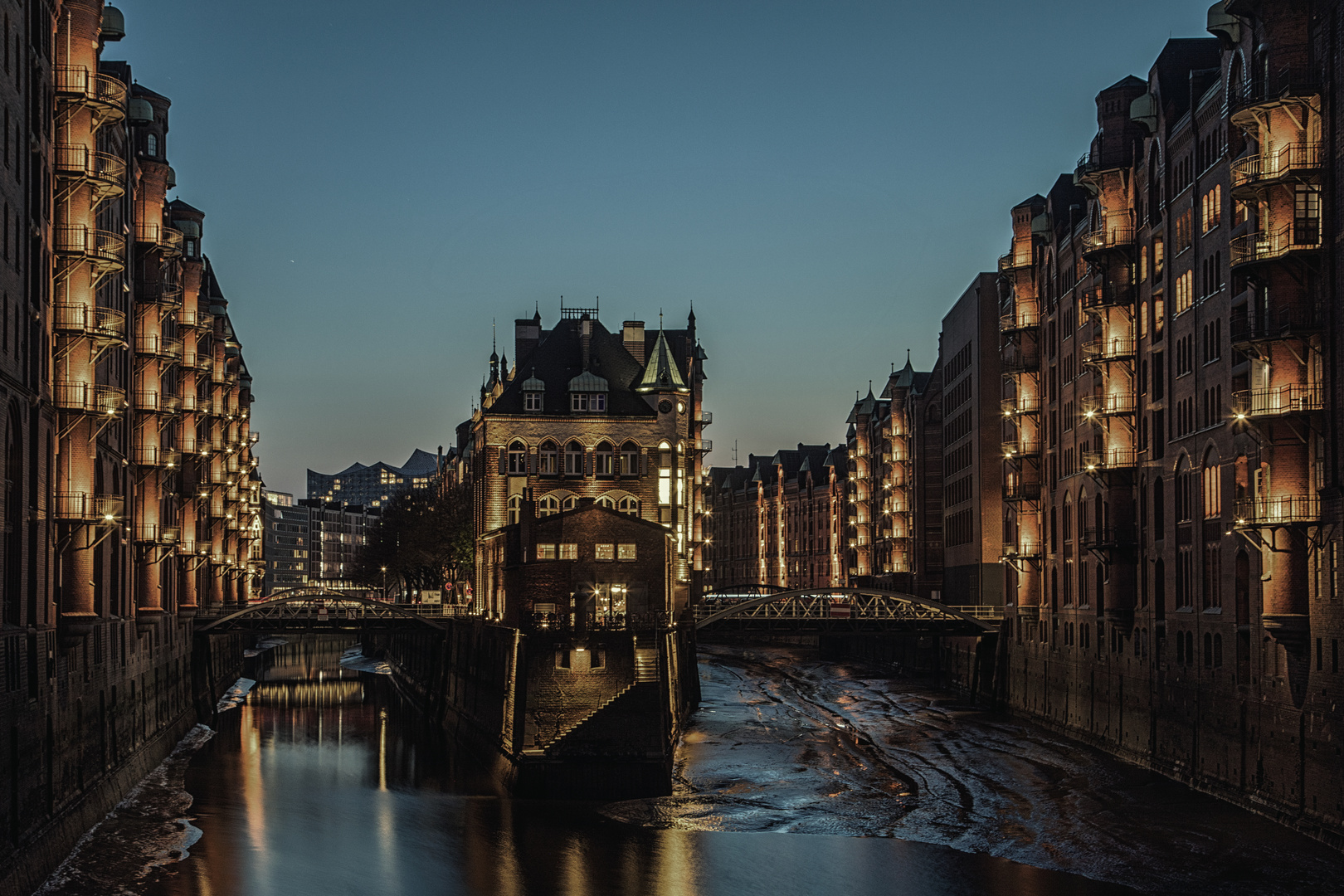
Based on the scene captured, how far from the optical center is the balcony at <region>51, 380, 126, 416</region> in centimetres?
5159

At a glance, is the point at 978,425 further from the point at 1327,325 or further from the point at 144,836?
the point at 144,836

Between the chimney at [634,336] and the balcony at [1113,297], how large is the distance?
1606 inches

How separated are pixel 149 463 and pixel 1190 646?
45.3 m

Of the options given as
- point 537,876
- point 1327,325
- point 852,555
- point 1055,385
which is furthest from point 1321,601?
point 852,555

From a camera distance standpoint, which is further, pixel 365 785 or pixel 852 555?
pixel 852 555

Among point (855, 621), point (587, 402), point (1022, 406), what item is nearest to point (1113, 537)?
point (1022, 406)

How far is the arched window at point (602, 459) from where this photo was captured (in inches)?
4038

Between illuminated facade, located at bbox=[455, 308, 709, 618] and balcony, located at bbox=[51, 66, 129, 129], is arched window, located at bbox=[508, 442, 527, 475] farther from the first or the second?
balcony, located at bbox=[51, 66, 129, 129]

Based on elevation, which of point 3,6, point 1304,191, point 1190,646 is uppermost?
point 3,6

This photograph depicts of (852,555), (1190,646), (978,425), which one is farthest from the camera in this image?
(852,555)

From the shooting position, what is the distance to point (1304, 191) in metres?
50.3

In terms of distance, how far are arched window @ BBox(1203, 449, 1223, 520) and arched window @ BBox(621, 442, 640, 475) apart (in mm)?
46722

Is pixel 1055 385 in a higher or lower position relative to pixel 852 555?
higher

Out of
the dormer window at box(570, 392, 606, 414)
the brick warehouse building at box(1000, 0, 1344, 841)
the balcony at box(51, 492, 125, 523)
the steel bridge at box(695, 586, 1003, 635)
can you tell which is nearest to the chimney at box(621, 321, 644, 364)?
the dormer window at box(570, 392, 606, 414)
